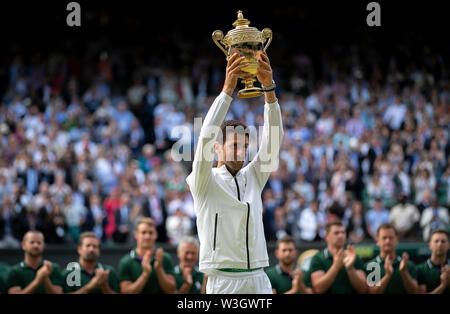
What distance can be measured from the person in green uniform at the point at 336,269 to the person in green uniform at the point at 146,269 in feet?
5.14

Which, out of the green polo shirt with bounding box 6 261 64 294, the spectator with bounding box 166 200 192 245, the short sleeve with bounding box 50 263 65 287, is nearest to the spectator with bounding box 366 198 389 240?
the spectator with bounding box 166 200 192 245

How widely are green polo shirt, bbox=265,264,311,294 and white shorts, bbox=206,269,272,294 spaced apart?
9.80ft

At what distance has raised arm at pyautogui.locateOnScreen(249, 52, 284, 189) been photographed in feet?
16.4

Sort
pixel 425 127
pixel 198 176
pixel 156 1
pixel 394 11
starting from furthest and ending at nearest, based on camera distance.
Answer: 1. pixel 156 1
2. pixel 394 11
3. pixel 425 127
4. pixel 198 176

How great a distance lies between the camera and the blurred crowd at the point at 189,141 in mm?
12820

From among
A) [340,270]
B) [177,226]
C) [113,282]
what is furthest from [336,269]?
[177,226]

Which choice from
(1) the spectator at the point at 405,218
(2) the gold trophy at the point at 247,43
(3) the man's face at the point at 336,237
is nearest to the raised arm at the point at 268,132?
(2) the gold trophy at the point at 247,43

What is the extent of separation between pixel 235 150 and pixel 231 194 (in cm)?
31

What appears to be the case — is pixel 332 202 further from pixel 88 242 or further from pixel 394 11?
pixel 394 11

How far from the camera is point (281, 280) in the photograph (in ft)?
26.3
